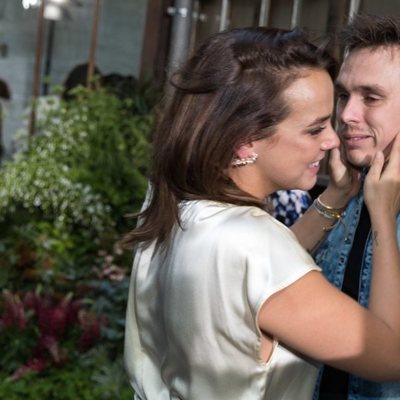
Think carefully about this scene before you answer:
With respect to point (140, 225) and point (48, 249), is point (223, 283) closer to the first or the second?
point (140, 225)

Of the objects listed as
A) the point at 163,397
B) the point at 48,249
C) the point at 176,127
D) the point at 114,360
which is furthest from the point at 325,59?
the point at 48,249

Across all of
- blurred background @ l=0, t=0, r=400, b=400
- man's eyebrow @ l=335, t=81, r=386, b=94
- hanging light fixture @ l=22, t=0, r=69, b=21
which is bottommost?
blurred background @ l=0, t=0, r=400, b=400

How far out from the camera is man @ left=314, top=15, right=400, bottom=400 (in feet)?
8.00

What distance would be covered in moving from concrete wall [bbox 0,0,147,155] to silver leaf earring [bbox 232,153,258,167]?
553cm

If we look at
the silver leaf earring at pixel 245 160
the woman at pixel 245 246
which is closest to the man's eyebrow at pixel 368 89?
the woman at pixel 245 246

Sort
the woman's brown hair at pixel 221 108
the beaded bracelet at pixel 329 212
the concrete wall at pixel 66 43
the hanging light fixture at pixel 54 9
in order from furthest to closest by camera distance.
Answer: the hanging light fixture at pixel 54 9, the concrete wall at pixel 66 43, the beaded bracelet at pixel 329 212, the woman's brown hair at pixel 221 108

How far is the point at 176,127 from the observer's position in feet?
7.36

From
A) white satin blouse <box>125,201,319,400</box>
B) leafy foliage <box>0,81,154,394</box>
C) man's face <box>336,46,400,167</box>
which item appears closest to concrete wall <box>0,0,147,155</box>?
leafy foliage <box>0,81,154,394</box>

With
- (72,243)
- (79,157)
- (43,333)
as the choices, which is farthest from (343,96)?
(79,157)

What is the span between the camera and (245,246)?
2.05 metres

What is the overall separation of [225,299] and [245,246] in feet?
0.40

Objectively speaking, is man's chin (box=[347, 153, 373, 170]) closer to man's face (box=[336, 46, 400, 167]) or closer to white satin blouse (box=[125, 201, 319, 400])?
man's face (box=[336, 46, 400, 167])

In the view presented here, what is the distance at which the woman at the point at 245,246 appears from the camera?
2.04 m

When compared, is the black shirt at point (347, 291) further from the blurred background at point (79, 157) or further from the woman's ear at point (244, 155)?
the blurred background at point (79, 157)
